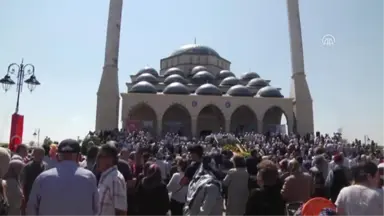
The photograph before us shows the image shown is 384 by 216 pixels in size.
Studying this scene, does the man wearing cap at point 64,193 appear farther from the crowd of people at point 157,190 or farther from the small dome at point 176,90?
the small dome at point 176,90

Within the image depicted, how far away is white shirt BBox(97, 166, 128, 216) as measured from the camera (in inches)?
130

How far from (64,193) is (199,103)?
3295cm

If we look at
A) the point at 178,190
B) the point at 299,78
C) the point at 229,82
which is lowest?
the point at 178,190

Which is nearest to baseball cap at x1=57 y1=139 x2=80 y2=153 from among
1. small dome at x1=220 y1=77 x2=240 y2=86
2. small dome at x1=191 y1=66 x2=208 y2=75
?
small dome at x1=220 y1=77 x2=240 y2=86

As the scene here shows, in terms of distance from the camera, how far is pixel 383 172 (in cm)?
433

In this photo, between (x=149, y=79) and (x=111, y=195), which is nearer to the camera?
(x=111, y=195)

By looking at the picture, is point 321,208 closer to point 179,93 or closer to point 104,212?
point 104,212

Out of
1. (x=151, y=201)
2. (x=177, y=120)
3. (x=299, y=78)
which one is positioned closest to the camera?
(x=151, y=201)

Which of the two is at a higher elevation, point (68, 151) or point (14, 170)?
point (68, 151)

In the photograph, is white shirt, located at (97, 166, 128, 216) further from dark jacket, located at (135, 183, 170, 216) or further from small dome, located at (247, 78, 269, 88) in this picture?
small dome, located at (247, 78, 269, 88)

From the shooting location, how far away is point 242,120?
132 ft

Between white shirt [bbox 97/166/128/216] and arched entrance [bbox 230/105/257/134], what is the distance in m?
35.9

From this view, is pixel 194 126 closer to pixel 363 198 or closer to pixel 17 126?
pixel 17 126

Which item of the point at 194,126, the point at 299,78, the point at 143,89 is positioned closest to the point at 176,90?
the point at 143,89
